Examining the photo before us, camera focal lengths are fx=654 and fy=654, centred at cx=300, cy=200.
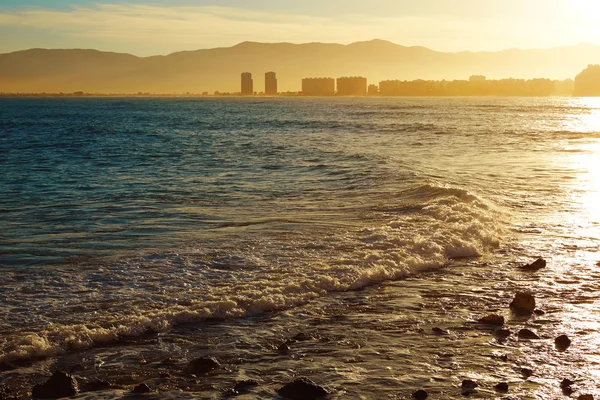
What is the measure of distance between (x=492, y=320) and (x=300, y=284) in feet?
10.2

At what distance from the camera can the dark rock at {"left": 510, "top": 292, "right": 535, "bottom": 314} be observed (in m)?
9.45

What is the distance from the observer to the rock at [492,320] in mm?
8906

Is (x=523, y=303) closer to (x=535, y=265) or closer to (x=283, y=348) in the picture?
(x=535, y=265)

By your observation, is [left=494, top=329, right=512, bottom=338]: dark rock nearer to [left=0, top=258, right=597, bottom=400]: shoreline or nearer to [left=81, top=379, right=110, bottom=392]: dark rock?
[left=0, top=258, right=597, bottom=400]: shoreline

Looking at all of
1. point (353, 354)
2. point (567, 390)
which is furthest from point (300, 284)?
point (567, 390)

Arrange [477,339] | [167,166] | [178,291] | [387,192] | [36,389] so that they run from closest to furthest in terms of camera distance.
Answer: [36,389] → [477,339] → [178,291] → [387,192] → [167,166]

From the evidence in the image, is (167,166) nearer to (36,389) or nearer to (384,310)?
(384,310)

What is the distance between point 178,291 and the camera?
10211 mm

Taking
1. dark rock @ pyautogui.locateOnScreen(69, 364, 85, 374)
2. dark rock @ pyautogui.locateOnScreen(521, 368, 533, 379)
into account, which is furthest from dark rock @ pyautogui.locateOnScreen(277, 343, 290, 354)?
dark rock @ pyautogui.locateOnScreen(521, 368, 533, 379)

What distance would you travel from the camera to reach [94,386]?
22.8 feet

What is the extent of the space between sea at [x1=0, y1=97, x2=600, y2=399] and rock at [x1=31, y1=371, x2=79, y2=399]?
0.14 meters

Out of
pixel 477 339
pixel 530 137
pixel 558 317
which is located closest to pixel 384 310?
pixel 477 339

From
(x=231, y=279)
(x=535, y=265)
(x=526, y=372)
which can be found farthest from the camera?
(x=535, y=265)

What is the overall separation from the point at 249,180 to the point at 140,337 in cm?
1635
